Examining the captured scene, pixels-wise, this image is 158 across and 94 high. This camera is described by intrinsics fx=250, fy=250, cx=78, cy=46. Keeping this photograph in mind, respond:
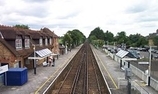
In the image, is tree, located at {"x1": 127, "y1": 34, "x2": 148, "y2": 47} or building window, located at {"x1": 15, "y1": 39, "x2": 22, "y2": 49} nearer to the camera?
building window, located at {"x1": 15, "y1": 39, "x2": 22, "y2": 49}

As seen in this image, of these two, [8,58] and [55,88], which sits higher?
[8,58]

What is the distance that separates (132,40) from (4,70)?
250 ft

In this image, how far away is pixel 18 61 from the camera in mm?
28328

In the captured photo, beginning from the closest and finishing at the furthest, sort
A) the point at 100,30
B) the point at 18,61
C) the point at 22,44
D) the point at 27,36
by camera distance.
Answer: the point at 18,61, the point at 22,44, the point at 27,36, the point at 100,30

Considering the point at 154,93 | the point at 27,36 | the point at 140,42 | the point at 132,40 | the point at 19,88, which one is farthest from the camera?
the point at 132,40

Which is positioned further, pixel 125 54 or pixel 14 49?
pixel 125 54

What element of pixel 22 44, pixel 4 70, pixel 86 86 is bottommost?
pixel 86 86

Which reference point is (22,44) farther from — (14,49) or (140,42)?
(140,42)

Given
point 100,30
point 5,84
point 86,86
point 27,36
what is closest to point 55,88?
point 86,86

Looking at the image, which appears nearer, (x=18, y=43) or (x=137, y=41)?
(x=18, y=43)

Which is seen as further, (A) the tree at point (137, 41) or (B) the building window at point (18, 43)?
(A) the tree at point (137, 41)

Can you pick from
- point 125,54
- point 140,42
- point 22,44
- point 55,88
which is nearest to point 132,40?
point 140,42

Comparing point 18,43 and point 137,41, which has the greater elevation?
point 137,41

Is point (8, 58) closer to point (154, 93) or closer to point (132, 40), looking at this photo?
point (154, 93)
